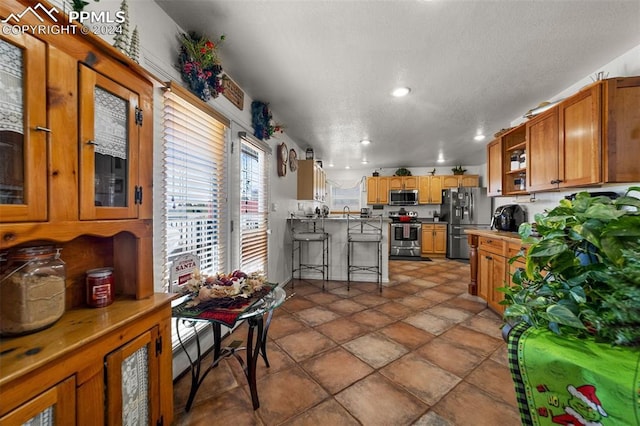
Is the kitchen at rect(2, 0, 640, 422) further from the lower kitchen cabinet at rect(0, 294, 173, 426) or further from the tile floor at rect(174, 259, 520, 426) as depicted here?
the tile floor at rect(174, 259, 520, 426)

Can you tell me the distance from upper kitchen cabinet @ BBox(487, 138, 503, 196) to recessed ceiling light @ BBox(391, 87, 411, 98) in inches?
Answer: 62.5

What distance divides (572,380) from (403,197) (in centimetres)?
612

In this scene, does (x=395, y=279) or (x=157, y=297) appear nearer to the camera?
(x=157, y=297)

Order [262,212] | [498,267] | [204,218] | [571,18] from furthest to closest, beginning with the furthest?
[262,212]
[498,267]
[204,218]
[571,18]

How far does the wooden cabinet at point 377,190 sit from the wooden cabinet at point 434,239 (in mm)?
1273

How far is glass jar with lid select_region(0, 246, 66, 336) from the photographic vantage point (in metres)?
0.73

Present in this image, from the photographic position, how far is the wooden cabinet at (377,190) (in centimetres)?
659

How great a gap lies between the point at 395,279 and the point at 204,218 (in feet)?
11.0

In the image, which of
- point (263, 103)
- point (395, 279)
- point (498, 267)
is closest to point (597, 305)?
point (498, 267)

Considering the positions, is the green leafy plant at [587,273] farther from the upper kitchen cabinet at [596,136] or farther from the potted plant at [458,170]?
the potted plant at [458,170]

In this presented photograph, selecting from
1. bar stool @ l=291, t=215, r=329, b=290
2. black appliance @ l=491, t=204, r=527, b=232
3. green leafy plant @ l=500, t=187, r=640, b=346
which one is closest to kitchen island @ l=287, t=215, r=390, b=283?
bar stool @ l=291, t=215, r=329, b=290

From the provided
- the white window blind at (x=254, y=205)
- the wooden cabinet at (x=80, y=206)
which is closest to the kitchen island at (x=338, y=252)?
the white window blind at (x=254, y=205)

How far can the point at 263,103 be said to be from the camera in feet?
8.98

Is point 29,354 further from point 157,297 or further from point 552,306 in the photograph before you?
point 552,306
